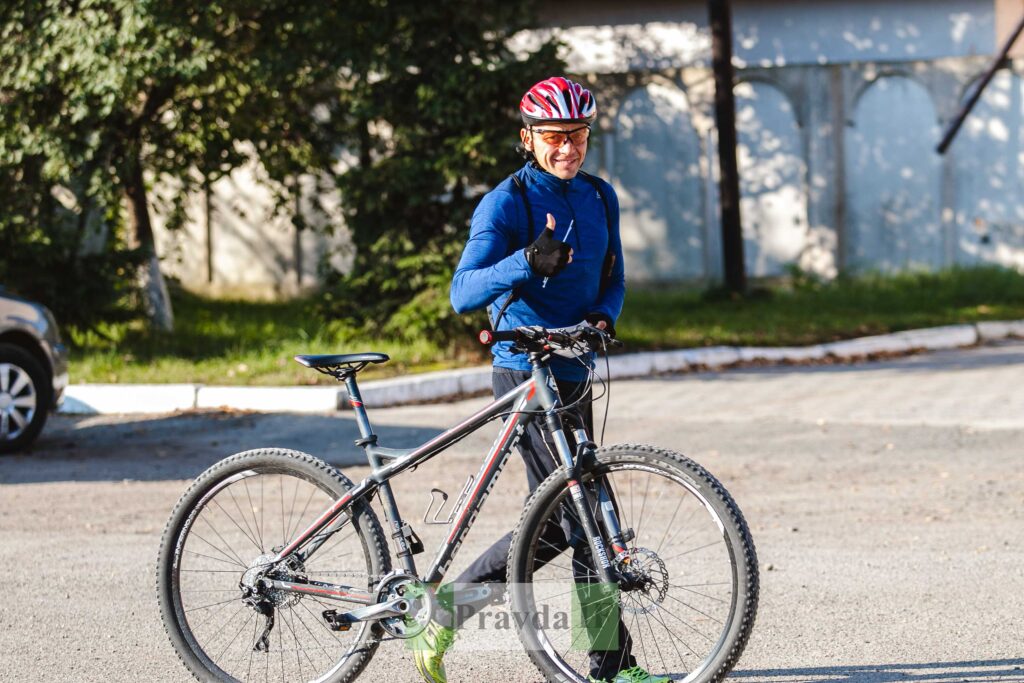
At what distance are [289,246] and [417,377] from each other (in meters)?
9.40

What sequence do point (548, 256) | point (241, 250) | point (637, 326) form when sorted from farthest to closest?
point (241, 250), point (637, 326), point (548, 256)

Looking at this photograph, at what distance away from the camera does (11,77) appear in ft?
43.6

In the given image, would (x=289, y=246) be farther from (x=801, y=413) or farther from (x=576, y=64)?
(x=801, y=413)

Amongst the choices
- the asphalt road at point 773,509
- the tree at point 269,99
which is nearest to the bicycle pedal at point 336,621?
the asphalt road at point 773,509

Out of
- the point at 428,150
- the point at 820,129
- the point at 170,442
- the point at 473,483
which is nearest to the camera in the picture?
the point at 473,483

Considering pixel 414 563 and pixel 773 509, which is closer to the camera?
pixel 414 563

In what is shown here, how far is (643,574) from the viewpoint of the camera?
415 cm

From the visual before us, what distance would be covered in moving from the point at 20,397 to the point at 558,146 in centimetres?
626

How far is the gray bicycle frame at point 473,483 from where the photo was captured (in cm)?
416

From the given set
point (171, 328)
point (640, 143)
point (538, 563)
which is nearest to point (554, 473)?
point (538, 563)

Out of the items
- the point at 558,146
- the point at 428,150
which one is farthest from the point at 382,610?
the point at 428,150

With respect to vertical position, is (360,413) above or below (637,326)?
above

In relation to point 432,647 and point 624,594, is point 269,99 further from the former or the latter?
point 624,594

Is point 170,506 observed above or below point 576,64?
below
